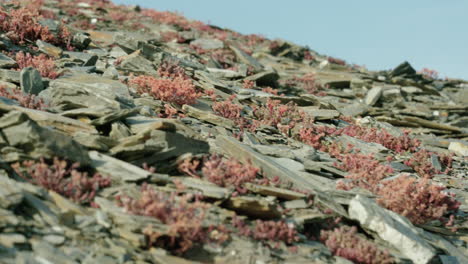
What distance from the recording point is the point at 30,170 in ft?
21.8

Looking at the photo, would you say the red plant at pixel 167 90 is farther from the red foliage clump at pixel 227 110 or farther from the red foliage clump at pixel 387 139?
the red foliage clump at pixel 387 139

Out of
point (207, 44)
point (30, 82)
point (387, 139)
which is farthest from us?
point (207, 44)

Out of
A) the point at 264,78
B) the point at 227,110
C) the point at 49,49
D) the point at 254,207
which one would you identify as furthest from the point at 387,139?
the point at 49,49

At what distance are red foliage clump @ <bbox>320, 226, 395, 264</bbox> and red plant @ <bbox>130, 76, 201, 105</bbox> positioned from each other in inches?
251

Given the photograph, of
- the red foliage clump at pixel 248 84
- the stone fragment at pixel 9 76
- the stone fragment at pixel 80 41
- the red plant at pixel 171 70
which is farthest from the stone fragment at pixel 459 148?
the stone fragment at pixel 80 41

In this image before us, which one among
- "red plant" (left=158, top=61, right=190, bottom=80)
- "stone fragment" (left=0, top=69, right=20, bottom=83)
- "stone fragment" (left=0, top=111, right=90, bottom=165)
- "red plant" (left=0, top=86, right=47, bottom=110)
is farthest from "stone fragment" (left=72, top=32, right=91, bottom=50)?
"stone fragment" (left=0, top=111, right=90, bottom=165)

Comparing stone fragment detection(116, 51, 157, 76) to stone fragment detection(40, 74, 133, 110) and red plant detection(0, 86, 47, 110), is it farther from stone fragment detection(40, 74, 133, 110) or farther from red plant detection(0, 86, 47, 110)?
→ red plant detection(0, 86, 47, 110)

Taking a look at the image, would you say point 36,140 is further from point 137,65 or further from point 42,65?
point 137,65

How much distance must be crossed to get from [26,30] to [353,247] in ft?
46.9

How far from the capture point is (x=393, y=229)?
7.63m

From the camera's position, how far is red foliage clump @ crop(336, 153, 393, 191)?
9.76 meters

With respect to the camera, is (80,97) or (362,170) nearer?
(80,97)

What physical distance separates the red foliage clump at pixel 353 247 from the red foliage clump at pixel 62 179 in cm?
395

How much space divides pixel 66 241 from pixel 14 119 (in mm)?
2672
